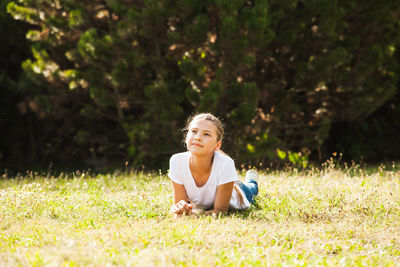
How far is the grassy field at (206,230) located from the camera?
271 cm

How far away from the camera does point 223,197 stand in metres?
3.92

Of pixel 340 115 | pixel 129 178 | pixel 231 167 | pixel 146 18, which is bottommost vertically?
pixel 129 178

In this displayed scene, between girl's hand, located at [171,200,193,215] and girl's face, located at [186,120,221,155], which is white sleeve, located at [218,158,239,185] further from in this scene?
girl's hand, located at [171,200,193,215]

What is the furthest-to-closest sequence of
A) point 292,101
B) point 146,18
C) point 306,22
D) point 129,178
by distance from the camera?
point 292,101 → point 306,22 → point 146,18 → point 129,178

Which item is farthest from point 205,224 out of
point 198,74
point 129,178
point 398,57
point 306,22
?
point 398,57

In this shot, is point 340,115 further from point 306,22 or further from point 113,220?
point 113,220

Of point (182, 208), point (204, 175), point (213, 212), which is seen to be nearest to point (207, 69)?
point (204, 175)

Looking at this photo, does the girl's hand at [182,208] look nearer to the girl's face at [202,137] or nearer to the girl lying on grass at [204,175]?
the girl lying on grass at [204,175]

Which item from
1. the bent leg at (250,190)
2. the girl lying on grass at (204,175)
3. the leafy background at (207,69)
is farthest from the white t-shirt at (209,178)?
the leafy background at (207,69)

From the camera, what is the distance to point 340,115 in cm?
892

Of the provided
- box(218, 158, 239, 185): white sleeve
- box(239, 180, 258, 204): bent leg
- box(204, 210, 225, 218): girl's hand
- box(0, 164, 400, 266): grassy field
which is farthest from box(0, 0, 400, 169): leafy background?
box(204, 210, 225, 218): girl's hand

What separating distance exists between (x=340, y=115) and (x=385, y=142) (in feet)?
6.86

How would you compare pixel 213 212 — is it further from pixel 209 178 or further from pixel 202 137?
pixel 202 137

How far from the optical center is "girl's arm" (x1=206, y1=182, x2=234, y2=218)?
12.8 feet
